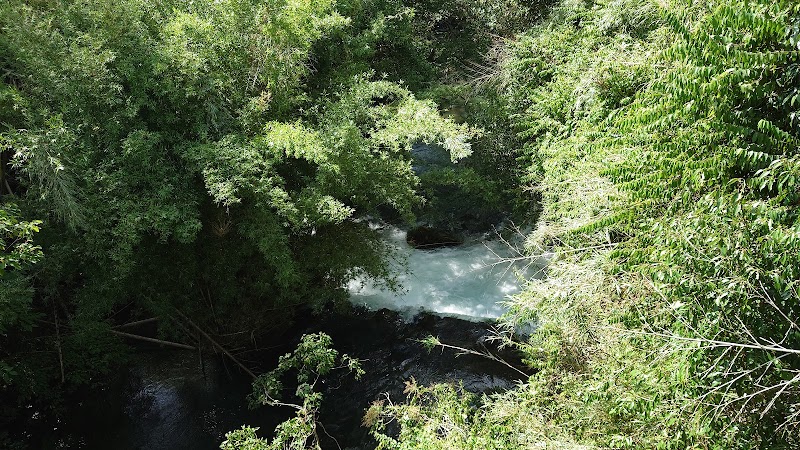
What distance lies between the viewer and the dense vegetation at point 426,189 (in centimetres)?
321

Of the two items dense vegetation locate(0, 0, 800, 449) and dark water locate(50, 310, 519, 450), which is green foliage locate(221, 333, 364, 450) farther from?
dark water locate(50, 310, 519, 450)

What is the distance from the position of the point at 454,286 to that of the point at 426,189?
2.04m

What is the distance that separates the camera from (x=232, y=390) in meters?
8.03

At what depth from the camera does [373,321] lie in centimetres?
928

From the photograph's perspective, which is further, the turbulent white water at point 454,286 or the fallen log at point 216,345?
the turbulent white water at point 454,286

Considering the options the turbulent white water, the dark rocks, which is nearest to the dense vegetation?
the turbulent white water

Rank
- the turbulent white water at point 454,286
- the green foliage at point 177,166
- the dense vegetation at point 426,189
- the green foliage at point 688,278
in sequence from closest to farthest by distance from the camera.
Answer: the green foliage at point 688,278
the dense vegetation at point 426,189
the green foliage at point 177,166
the turbulent white water at point 454,286

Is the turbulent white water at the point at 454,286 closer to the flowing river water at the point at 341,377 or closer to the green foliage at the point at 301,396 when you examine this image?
the flowing river water at the point at 341,377

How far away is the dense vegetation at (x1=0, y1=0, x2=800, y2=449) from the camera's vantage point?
321cm

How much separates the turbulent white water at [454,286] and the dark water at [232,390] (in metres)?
0.36

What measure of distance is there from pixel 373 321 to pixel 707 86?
7.11 m

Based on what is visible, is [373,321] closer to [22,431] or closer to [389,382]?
[389,382]

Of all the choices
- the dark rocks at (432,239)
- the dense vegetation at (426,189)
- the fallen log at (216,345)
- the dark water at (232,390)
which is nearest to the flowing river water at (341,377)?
the dark water at (232,390)

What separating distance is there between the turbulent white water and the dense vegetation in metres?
1.22
